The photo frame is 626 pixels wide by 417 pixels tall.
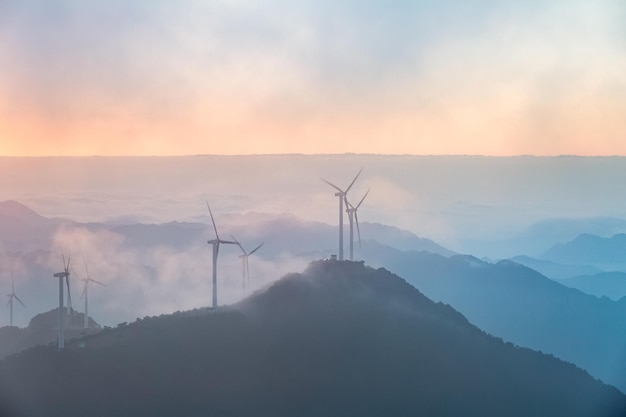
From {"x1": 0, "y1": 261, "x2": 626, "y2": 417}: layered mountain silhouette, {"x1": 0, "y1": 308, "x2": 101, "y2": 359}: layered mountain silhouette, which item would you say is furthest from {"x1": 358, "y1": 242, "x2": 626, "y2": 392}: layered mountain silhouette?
{"x1": 0, "y1": 308, "x2": 101, "y2": 359}: layered mountain silhouette

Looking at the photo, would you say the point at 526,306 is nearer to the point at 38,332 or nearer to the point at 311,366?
the point at 38,332

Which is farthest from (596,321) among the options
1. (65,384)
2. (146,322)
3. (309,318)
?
(65,384)

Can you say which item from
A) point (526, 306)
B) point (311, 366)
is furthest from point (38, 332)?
point (526, 306)

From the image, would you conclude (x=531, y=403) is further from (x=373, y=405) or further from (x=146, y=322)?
(x=146, y=322)

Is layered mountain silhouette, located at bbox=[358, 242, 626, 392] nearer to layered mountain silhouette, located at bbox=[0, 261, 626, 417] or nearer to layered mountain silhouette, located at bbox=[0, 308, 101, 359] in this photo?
layered mountain silhouette, located at bbox=[0, 261, 626, 417]

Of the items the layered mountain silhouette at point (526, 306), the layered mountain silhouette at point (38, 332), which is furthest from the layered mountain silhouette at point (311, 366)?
the layered mountain silhouette at point (526, 306)
